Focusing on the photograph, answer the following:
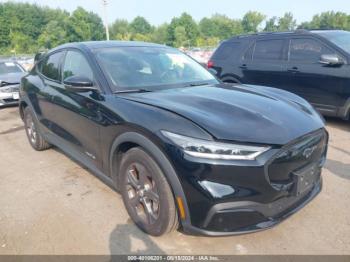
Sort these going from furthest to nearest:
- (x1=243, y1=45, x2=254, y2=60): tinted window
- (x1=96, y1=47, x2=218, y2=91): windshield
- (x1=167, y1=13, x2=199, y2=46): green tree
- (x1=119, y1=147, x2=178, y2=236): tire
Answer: (x1=167, y1=13, x2=199, y2=46): green tree → (x1=243, y1=45, x2=254, y2=60): tinted window → (x1=96, y1=47, x2=218, y2=91): windshield → (x1=119, y1=147, x2=178, y2=236): tire

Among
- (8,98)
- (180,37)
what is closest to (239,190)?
(8,98)

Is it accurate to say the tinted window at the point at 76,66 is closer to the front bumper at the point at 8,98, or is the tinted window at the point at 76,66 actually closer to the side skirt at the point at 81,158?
the side skirt at the point at 81,158

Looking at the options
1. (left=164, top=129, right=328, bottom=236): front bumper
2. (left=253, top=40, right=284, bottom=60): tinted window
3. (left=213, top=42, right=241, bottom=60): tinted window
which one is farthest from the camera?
(left=213, top=42, right=241, bottom=60): tinted window

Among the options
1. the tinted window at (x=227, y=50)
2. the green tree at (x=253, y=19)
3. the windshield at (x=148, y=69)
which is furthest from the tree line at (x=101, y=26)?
the windshield at (x=148, y=69)

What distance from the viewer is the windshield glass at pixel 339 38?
5586mm

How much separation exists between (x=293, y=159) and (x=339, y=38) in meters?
4.52

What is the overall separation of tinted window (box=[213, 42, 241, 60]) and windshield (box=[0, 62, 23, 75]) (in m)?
6.53

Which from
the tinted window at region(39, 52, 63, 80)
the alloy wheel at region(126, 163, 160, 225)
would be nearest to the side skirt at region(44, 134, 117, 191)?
the alloy wheel at region(126, 163, 160, 225)

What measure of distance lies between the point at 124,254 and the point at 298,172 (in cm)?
151

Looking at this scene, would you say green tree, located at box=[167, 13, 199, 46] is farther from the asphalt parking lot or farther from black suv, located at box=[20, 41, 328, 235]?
black suv, located at box=[20, 41, 328, 235]

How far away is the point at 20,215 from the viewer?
3.21 meters

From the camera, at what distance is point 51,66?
4.30 m

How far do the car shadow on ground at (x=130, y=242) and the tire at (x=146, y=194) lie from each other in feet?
0.23

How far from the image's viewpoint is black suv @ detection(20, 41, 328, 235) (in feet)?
7.18
